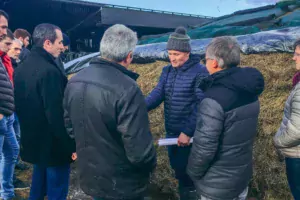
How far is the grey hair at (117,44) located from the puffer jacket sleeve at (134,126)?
0.85 ft

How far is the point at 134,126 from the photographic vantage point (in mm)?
1843

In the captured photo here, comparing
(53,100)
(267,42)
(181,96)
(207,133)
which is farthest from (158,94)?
(267,42)

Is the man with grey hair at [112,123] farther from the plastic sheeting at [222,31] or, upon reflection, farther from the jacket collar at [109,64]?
the plastic sheeting at [222,31]

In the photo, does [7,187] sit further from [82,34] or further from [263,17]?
[82,34]

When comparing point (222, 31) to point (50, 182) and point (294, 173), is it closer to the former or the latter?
point (294, 173)

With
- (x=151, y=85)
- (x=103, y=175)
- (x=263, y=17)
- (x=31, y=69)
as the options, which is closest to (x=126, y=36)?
(x=103, y=175)

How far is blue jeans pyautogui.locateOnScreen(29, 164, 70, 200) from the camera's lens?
2.71m

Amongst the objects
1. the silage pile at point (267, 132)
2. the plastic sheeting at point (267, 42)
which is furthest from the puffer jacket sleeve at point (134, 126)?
the plastic sheeting at point (267, 42)

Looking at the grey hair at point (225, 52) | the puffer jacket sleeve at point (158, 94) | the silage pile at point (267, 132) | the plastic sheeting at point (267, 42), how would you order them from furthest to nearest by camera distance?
the plastic sheeting at point (267, 42), the silage pile at point (267, 132), the puffer jacket sleeve at point (158, 94), the grey hair at point (225, 52)

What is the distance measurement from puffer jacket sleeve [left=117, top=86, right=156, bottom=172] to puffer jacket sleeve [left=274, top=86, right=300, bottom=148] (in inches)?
43.4

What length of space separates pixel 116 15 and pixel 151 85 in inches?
202

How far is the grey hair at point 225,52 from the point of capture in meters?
2.04

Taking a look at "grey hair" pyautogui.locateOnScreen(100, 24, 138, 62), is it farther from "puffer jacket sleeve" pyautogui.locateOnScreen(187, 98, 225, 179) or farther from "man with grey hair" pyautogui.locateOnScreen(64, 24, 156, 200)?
"puffer jacket sleeve" pyautogui.locateOnScreen(187, 98, 225, 179)

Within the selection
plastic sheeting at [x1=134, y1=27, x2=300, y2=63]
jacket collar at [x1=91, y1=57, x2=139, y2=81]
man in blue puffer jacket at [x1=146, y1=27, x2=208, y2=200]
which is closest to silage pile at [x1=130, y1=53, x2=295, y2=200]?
plastic sheeting at [x1=134, y1=27, x2=300, y2=63]
